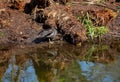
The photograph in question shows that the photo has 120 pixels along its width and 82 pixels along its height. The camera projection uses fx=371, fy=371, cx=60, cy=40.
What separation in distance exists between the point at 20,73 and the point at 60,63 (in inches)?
46.4

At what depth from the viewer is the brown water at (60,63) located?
26.1ft

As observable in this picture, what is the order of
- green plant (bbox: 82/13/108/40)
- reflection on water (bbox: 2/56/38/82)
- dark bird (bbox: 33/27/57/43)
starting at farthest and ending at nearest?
green plant (bbox: 82/13/108/40)
dark bird (bbox: 33/27/57/43)
reflection on water (bbox: 2/56/38/82)

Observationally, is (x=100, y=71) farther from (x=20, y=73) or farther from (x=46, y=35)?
(x=46, y=35)

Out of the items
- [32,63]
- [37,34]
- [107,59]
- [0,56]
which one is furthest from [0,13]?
[107,59]

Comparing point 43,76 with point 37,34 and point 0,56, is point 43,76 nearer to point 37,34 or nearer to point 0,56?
point 0,56

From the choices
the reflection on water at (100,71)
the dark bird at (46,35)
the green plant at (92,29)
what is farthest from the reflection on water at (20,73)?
the green plant at (92,29)

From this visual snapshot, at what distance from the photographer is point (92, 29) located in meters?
11.1

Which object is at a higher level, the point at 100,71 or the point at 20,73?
the point at 20,73

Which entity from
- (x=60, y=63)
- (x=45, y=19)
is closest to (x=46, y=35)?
(x=45, y=19)

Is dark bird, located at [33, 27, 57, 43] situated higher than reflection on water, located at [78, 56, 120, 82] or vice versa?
dark bird, located at [33, 27, 57, 43]

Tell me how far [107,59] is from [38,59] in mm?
1743

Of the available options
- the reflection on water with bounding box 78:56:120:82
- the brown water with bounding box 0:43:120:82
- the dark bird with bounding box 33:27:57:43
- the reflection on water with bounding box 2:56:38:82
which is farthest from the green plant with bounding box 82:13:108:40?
the reflection on water with bounding box 2:56:38:82

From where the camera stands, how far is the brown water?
795 centimetres

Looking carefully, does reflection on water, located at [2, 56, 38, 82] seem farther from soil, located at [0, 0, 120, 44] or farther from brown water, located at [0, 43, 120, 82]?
soil, located at [0, 0, 120, 44]
